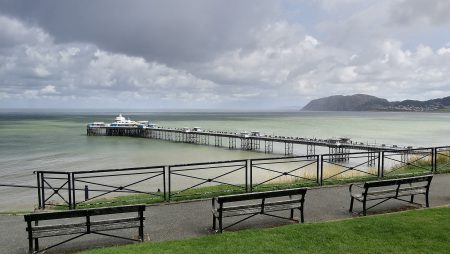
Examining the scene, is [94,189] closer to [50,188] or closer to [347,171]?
[50,188]

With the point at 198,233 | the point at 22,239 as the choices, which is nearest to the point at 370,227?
the point at 198,233

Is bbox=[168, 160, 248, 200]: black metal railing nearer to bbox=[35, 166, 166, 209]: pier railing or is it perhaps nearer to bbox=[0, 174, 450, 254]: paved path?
bbox=[35, 166, 166, 209]: pier railing

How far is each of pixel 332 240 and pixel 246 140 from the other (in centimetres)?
5285

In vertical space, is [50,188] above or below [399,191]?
below

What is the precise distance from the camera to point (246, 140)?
58.9 metres

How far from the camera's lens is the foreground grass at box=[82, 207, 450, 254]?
5.74m

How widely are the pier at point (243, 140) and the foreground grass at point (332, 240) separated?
13.2 meters

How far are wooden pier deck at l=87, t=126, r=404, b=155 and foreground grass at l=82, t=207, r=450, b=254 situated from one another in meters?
25.3

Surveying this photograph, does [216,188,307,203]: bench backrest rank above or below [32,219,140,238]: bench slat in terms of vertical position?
above

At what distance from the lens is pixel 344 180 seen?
11.5 m

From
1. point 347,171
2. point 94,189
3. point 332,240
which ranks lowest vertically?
point 347,171

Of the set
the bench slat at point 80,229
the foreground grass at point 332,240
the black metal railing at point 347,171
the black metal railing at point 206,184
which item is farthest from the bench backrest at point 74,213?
the black metal railing at point 347,171

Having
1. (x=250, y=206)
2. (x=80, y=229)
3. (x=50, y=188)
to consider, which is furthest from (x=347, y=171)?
(x=80, y=229)

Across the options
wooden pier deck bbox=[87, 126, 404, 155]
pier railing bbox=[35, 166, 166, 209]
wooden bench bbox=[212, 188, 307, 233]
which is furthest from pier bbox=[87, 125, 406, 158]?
wooden bench bbox=[212, 188, 307, 233]
